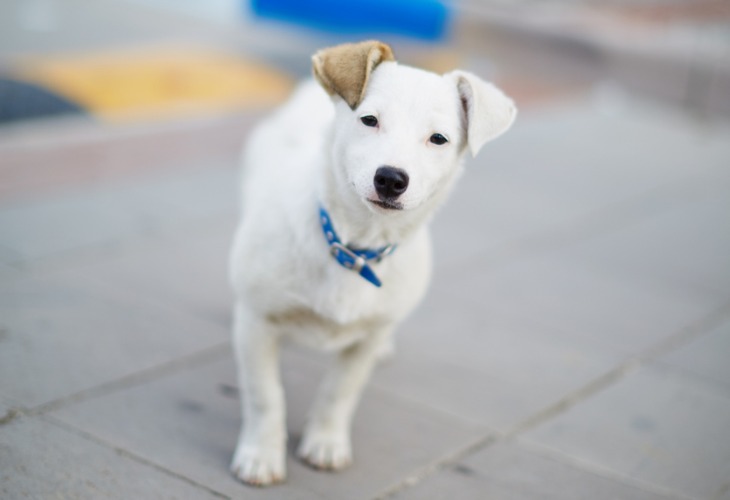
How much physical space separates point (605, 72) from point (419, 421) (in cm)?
956

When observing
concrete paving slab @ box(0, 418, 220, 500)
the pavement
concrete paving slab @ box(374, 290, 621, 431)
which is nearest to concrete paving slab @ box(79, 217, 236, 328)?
the pavement

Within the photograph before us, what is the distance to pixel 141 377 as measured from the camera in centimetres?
404

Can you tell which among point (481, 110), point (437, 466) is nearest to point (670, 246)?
point (437, 466)

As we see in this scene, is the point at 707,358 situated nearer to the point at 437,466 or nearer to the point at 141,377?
the point at 437,466

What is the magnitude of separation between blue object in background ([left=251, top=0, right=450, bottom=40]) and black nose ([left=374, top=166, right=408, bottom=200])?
8.97 metres

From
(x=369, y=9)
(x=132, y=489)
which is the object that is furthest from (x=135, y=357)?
(x=369, y=9)

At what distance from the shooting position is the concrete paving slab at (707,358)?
16.0 feet

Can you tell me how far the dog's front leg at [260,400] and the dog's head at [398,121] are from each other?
69 cm

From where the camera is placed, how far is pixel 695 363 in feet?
16.5

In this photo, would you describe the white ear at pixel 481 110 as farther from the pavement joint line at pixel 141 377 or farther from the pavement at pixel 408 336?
the pavement joint line at pixel 141 377

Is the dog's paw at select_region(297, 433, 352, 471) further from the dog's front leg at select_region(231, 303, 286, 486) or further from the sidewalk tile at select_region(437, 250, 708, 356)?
the sidewalk tile at select_region(437, 250, 708, 356)

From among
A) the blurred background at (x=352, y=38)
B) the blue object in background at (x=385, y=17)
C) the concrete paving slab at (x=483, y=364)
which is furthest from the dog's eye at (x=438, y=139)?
the blue object in background at (x=385, y=17)

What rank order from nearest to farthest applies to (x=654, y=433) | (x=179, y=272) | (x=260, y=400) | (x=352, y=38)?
(x=260, y=400), (x=654, y=433), (x=179, y=272), (x=352, y=38)

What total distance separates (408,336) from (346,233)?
168 cm
